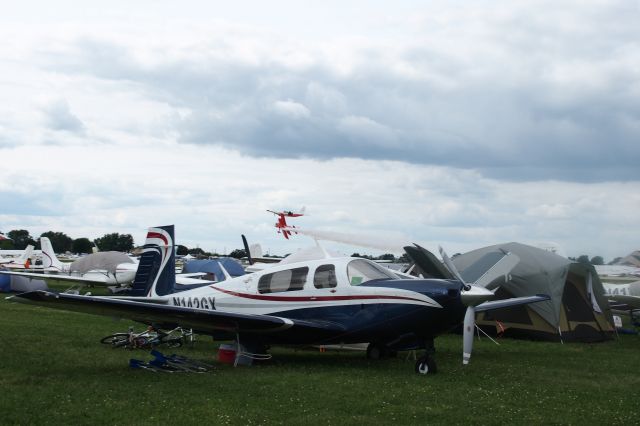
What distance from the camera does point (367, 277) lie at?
1166 centimetres

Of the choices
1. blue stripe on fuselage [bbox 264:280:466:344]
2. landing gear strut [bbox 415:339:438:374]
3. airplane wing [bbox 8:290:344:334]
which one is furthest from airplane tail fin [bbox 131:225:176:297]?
landing gear strut [bbox 415:339:438:374]

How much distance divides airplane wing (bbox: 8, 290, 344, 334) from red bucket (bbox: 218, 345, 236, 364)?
1.36ft

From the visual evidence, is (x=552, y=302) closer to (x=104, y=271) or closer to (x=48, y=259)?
(x=104, y=271)

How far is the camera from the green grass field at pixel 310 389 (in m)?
7.32

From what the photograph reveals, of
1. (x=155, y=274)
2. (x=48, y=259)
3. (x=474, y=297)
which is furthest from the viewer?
(x=48, y=259)

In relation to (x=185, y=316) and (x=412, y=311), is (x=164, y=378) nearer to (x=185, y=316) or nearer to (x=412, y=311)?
(x=185, y=316)

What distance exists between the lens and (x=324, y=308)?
11625 millimetres

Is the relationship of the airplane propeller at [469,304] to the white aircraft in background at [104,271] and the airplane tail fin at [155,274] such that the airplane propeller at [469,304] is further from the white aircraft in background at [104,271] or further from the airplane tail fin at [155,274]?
the white aircraft in background at [104,271]

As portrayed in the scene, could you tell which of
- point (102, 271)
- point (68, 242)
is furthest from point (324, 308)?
point (68, 242)

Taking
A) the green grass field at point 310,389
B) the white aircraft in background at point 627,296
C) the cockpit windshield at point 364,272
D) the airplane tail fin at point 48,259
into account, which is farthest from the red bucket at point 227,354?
the airplane tail fin at point 48,259

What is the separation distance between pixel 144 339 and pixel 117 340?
2.48ft

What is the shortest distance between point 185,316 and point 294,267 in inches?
94.1

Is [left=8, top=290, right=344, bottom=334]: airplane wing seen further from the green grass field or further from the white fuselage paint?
the green grass field

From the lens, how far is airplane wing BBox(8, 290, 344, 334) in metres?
9.76
